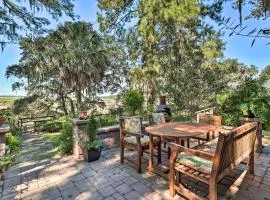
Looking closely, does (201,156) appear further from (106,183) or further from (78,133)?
(78,133)

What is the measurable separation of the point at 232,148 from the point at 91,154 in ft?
8.16

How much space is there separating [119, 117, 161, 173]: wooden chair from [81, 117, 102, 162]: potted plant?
0.52 metres

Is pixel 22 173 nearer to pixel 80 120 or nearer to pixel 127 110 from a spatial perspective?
pixel 80 120

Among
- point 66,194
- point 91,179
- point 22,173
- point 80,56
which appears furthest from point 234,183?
point 80,56

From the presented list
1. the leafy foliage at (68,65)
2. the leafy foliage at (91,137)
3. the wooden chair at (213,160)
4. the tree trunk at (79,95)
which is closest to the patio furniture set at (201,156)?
the wooden chair at (213,160)

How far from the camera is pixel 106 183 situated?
2.94m

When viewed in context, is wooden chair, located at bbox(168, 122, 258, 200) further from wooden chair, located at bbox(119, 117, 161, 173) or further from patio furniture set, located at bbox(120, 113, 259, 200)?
wooden chair, located at bbox(119, 117, 161, 173)

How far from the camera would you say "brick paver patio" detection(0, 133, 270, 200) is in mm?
2568

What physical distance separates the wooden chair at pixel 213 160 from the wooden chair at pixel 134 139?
2.55 feet

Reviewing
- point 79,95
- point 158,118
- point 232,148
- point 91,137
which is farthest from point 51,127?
point 232,148

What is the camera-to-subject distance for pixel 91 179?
309 cm

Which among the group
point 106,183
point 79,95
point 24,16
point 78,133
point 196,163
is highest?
point 24,16

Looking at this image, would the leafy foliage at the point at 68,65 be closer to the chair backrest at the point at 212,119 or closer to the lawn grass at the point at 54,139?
the lawn grass at the point at 54,139

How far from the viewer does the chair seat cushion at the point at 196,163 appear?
221 centimetres
